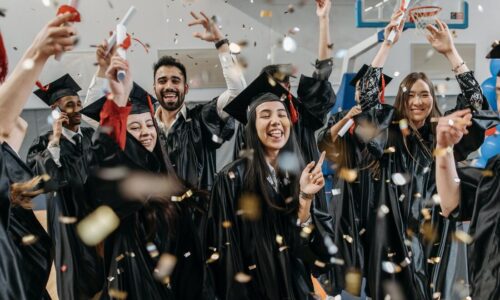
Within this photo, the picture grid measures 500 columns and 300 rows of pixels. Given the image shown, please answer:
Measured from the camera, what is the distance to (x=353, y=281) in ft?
12.2

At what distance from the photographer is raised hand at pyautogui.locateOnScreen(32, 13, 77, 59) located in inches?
55.6

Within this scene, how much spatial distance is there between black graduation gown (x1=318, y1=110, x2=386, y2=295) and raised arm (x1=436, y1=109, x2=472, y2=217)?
1442 mm

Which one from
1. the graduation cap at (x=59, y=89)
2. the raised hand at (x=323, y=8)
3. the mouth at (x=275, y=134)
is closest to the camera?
the mouth at (x=275, y=134)

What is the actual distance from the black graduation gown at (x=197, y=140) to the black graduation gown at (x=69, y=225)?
1.93 feet

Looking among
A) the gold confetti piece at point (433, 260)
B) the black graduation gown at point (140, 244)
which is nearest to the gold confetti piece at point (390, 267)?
the gold confetti piece at point (433, 260)

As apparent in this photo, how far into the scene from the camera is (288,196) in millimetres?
Answer: 2549

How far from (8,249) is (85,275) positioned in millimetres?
1631

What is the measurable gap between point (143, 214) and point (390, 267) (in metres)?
1.81

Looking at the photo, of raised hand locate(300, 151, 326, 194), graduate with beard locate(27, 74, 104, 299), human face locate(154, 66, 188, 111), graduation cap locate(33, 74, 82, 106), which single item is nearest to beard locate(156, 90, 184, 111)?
human face locate(154, 66, 188, 111)

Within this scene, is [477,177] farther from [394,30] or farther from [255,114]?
[394,30]

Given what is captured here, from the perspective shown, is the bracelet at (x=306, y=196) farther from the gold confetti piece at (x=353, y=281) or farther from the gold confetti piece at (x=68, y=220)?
the gold confetti piece at (x=68, y=220)

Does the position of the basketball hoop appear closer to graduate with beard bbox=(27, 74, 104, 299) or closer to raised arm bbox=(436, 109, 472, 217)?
raised arm bbox=(436, 109, 472, 217)

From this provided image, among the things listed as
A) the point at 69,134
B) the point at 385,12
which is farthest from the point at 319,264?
the point at 385,12

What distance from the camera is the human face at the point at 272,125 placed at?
8.25 feet
